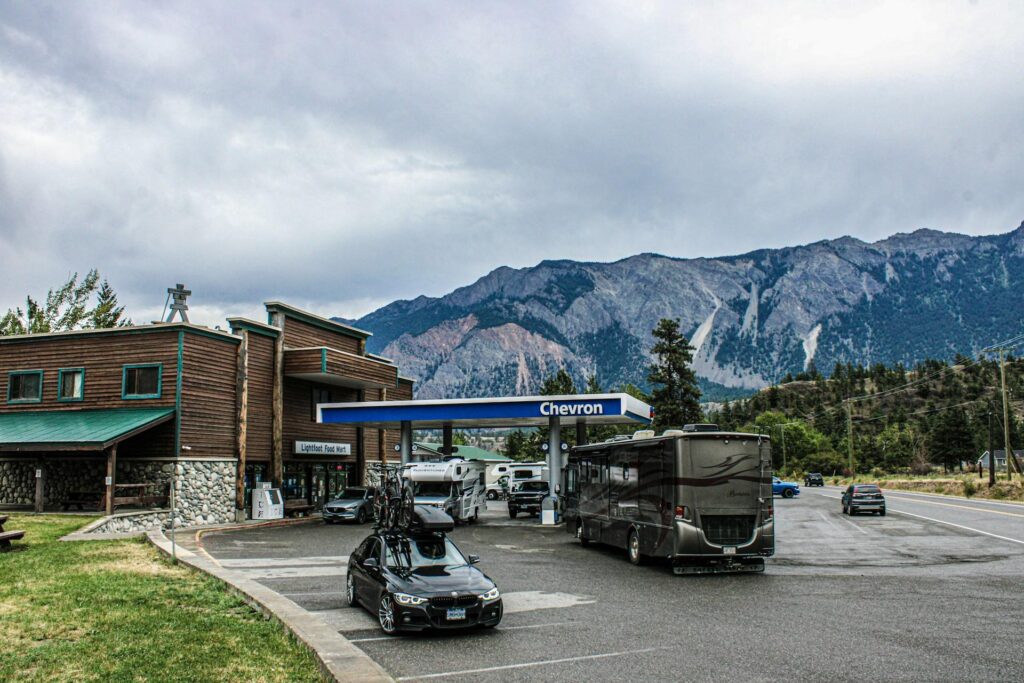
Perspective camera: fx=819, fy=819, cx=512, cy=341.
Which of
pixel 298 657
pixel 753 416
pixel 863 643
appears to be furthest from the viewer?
pixel 753 416

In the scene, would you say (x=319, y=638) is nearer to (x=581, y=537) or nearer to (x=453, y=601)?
(x=453, y=601)

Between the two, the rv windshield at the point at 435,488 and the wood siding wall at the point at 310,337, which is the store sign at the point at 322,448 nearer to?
the wood siding wall at the point at 310,337

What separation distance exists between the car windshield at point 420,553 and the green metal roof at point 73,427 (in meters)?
22.1

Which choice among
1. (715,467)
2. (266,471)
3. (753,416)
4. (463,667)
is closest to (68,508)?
(266,471)

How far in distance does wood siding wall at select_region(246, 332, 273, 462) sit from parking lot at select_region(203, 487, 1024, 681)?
13.2 m

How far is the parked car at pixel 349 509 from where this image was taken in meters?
36.3

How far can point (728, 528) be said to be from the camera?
19.1 m

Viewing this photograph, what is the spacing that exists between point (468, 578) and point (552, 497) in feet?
80.5

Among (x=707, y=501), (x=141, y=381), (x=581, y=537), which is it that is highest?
(x=141, y=381)

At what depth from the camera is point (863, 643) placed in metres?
11.1

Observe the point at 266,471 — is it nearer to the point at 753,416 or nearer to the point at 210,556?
the point at 210,556

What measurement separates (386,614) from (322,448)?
33873 millimetres

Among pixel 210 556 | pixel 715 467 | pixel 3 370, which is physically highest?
pixel 3 370

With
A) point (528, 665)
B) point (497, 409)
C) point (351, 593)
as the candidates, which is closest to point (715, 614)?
point (528, 665)
